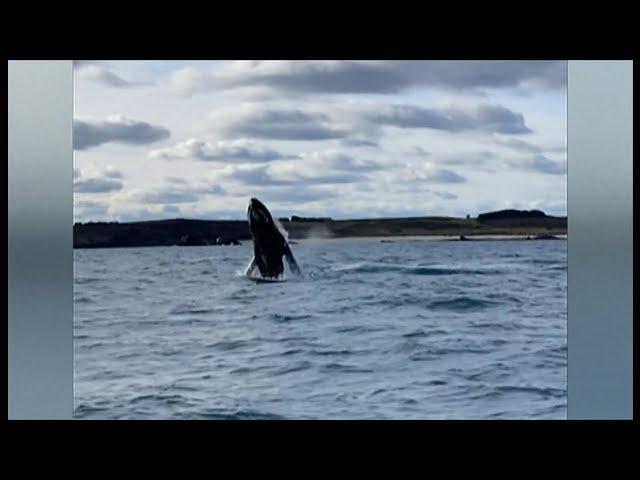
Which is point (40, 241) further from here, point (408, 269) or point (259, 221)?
point (408, 269)

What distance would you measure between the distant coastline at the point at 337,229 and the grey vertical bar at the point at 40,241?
0.50 metres

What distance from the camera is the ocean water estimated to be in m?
4.68

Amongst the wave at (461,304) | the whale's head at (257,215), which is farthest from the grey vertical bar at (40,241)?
the wave at (461,304)

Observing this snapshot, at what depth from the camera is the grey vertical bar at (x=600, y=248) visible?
429 centimetres

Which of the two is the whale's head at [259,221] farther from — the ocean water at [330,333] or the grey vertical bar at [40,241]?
the grey vertical bar at [40,241]

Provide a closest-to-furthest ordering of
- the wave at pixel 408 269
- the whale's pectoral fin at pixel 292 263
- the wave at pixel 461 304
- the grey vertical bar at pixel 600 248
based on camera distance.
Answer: the grey vertical bar at pixel 600 248 < the wave at pixel 461 304 < the wave at pixel 408 269 < the whale's pectoral fin at pixel 292 263

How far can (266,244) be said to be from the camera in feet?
16.5

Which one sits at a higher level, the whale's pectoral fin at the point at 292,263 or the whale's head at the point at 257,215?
the whale's head at the point at 257,215

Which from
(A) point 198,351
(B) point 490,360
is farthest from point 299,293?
(B) point 490,360
